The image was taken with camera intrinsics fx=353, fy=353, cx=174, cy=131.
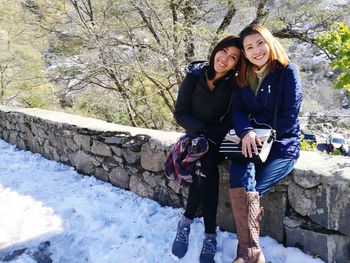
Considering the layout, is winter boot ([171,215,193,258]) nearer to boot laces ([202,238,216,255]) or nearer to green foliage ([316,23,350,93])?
boot laces ([202,238,216,255])

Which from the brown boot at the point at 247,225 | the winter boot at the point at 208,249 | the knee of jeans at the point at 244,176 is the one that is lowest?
the winter boot at the point at 208,249

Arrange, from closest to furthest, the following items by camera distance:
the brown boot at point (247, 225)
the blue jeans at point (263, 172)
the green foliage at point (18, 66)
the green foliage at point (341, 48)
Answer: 1. the brown boot at point (247, 225)
2. the blue jeans at point (263, 172)
3. the green foliage at point (341, 48)
4. the green foliage at point (18, 66)

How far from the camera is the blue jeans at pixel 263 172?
197 cm

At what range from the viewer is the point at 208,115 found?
92.1 inches

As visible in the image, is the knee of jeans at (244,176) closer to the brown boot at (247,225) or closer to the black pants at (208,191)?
the brown boot at (247,225)

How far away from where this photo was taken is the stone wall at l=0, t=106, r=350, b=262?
1.98 m

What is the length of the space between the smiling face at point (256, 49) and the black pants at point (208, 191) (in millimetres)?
613

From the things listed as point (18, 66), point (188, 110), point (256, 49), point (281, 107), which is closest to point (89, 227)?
point (188, 110)

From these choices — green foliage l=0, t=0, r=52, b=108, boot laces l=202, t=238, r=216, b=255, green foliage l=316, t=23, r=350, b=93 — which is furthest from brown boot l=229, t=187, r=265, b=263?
green foliage l=0, t=0, r=52, b=108

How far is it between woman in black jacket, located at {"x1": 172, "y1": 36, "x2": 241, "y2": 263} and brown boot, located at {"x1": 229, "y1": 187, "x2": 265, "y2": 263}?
0.32 meters

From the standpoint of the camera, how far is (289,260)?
2094mm

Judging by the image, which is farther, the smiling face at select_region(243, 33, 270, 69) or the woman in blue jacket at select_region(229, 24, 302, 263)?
the smiling face at select_region(243, 33, 270, 69)

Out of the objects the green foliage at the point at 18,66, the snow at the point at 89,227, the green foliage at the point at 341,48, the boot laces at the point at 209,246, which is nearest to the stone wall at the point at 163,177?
the snow at the point at 89,227

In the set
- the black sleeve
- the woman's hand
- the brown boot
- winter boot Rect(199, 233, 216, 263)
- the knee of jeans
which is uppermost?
the black sleeve
